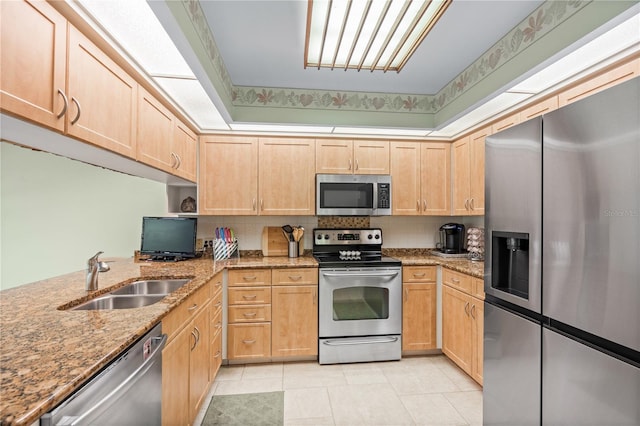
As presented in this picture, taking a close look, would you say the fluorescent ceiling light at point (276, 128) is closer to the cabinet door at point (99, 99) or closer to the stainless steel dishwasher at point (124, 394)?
the cabinet door at point (99, 99)

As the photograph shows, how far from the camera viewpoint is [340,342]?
9.31 feet

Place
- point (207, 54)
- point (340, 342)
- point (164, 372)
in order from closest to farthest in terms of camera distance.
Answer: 1. point (164, 372)
2. point (207, 54)
3. point (340, 342)

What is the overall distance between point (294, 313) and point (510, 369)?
1.82m

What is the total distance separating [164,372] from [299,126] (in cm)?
229

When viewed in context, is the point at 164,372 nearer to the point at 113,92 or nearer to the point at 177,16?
the point at 113,92

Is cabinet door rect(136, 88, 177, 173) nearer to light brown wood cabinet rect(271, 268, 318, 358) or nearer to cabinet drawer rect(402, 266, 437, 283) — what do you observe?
light brown wood cabinet rect(271, 268, 318, 358)

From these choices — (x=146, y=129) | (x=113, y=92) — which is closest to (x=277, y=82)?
(x=146, y=129)

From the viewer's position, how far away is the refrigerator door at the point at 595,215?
924 millimetres

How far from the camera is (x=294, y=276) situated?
2.87 meters

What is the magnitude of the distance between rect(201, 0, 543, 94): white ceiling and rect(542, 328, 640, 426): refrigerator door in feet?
6.21

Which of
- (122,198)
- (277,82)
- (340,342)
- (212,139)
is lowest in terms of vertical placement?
(340,342)

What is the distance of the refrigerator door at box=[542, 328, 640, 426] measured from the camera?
36.7 inches

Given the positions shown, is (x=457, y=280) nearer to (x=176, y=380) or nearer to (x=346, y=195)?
(x=346, y=195)

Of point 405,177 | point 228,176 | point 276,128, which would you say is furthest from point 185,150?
point 405,177
